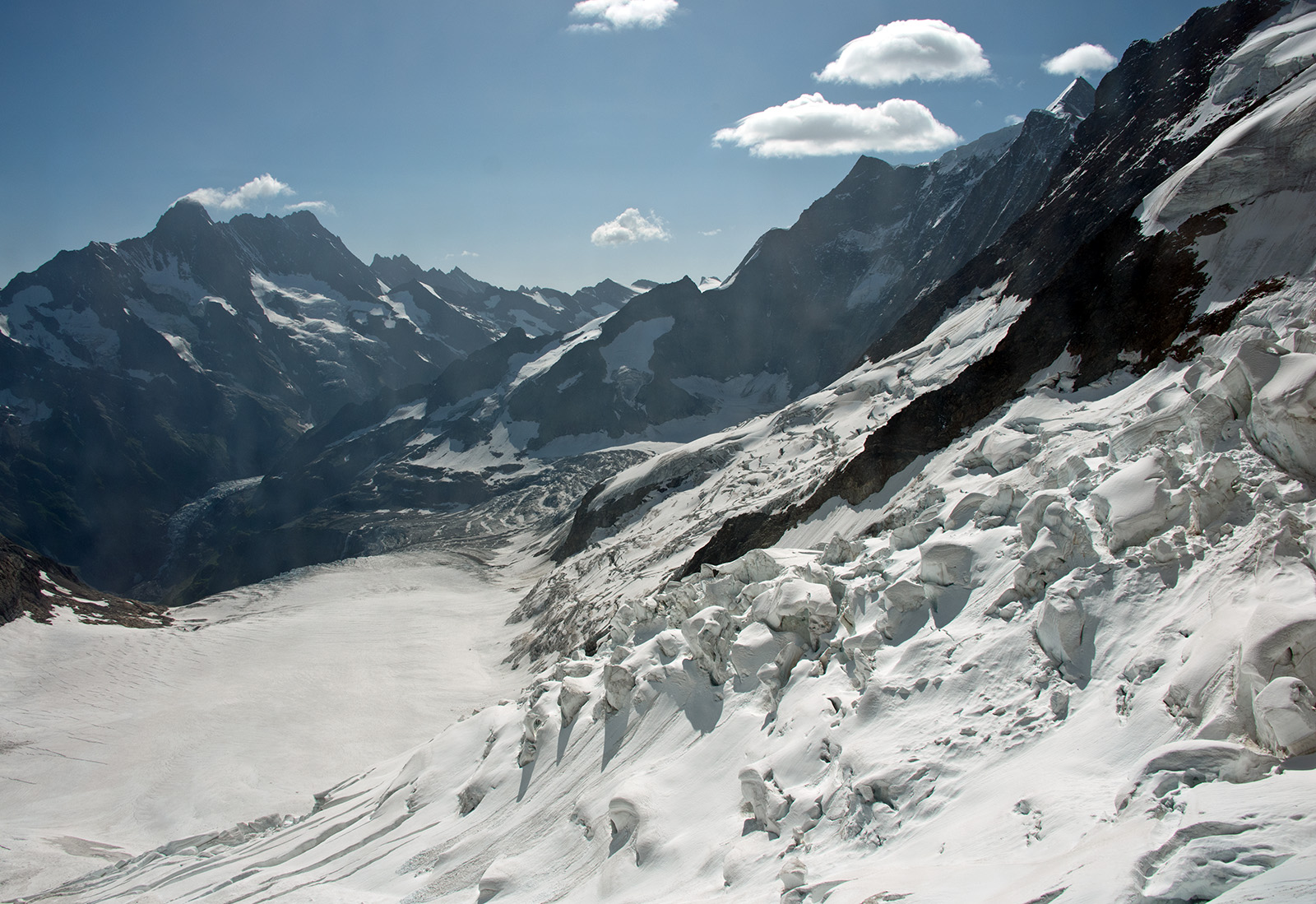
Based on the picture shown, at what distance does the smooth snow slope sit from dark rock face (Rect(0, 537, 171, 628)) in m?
1.60

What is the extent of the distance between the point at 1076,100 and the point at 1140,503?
546 ft

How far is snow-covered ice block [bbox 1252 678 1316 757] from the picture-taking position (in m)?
6.28

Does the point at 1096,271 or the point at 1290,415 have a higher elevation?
the point at 1096,271

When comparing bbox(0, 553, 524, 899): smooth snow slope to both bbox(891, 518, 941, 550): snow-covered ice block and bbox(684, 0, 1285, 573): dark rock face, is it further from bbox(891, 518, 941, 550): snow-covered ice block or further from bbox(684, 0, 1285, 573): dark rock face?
bbox(891, 518, 941, 550): snow-covered ice block

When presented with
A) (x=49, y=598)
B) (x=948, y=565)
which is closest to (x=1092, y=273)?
(x=948, y=565)

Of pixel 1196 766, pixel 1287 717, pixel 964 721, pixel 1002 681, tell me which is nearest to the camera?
pixel 1287 717

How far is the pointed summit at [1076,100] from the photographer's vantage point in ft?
449

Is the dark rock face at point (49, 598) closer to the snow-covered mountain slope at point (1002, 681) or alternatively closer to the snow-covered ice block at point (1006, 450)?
the snow-covered mountain slope at point (1002, 681)

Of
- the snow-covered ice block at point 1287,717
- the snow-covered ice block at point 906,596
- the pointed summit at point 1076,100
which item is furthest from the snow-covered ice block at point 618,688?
the pointed summit at point 1076,100

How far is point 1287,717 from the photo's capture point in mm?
6348

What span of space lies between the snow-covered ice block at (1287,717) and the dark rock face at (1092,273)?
52.1 feet

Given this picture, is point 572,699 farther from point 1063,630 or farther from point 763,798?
point 1063,630

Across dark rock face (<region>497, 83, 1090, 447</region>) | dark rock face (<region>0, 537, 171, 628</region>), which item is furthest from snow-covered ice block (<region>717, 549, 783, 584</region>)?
dark rock face (<region>497, 83, 1090, 447</region>)

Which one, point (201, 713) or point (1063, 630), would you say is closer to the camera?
point (1063, 630)
